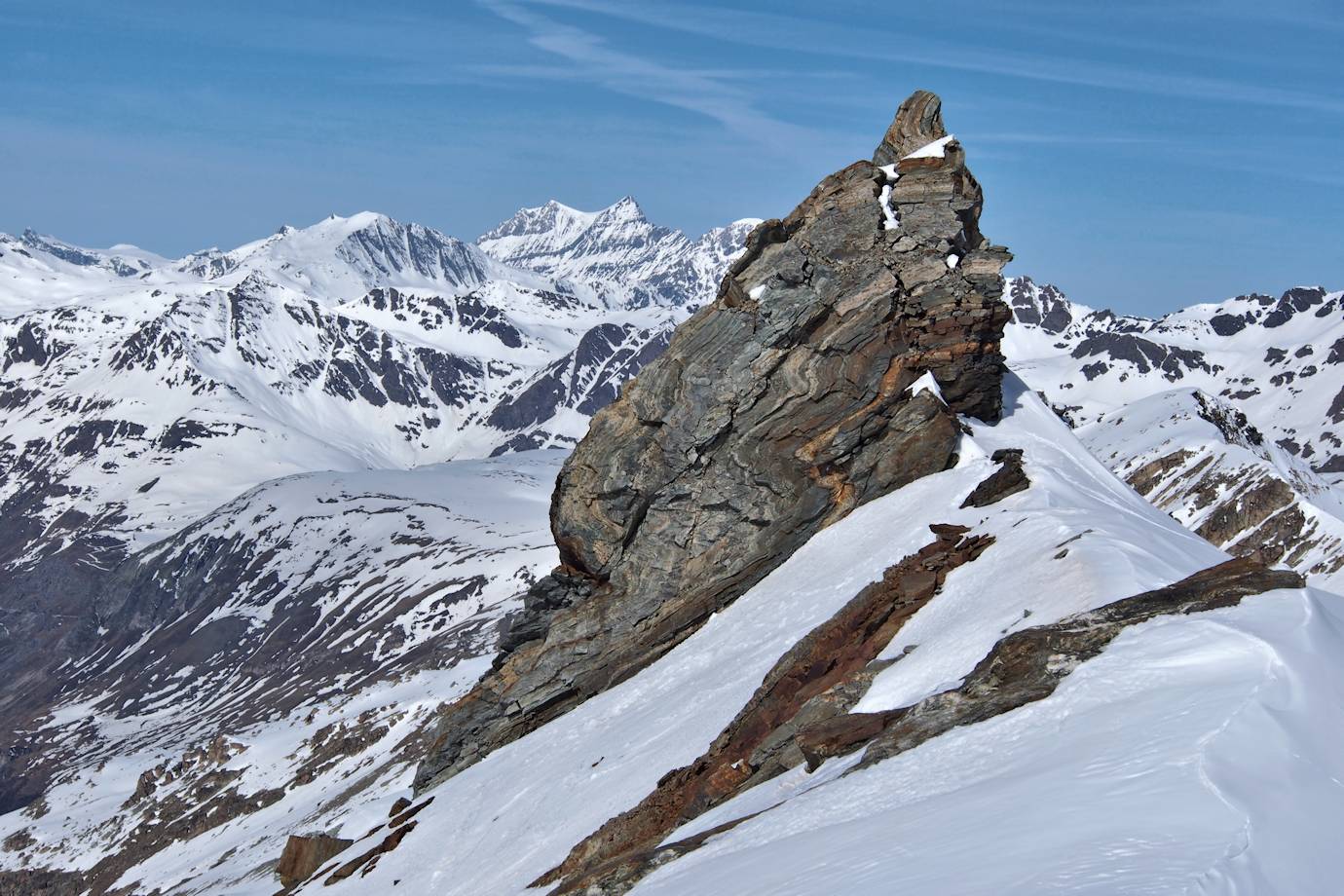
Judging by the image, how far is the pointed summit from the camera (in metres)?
64.8

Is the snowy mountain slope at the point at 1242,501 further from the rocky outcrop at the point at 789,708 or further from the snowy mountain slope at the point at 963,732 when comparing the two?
the rocky outcrop at the point at 789,708

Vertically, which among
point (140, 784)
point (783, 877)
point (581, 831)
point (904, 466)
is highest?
point (904, 466)

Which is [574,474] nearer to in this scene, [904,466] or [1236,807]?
[904,466]

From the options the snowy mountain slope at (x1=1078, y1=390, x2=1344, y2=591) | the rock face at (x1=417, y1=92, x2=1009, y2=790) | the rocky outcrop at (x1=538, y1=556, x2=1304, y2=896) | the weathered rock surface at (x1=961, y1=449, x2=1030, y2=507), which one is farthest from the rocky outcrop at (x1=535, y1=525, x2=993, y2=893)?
the snowy mountain slope at (x1=1078, y1=390, x2=1344, y2=591)

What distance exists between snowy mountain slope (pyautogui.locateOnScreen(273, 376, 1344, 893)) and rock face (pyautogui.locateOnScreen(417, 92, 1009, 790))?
2.17 meters

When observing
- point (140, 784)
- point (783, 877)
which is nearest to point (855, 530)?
point (783, 877)

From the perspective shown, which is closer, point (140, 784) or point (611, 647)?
point (611, 647)

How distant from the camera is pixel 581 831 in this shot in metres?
39.2

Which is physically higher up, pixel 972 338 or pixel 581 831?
pixel 972 338

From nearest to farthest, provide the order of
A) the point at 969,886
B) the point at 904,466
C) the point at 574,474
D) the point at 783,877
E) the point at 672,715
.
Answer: the point at 969,886 → the point at 783,877 → the point at 672,715 → the point at 904,466 → the point at 574,474

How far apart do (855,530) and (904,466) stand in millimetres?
4206

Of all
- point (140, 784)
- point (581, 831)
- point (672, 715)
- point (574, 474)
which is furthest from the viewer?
point (140, 784)

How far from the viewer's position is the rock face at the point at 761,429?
Answer: 2124 inches

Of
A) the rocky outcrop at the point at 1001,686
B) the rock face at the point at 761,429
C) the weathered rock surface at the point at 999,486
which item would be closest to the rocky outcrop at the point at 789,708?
the rocky outcrop at the point at 1001,686
